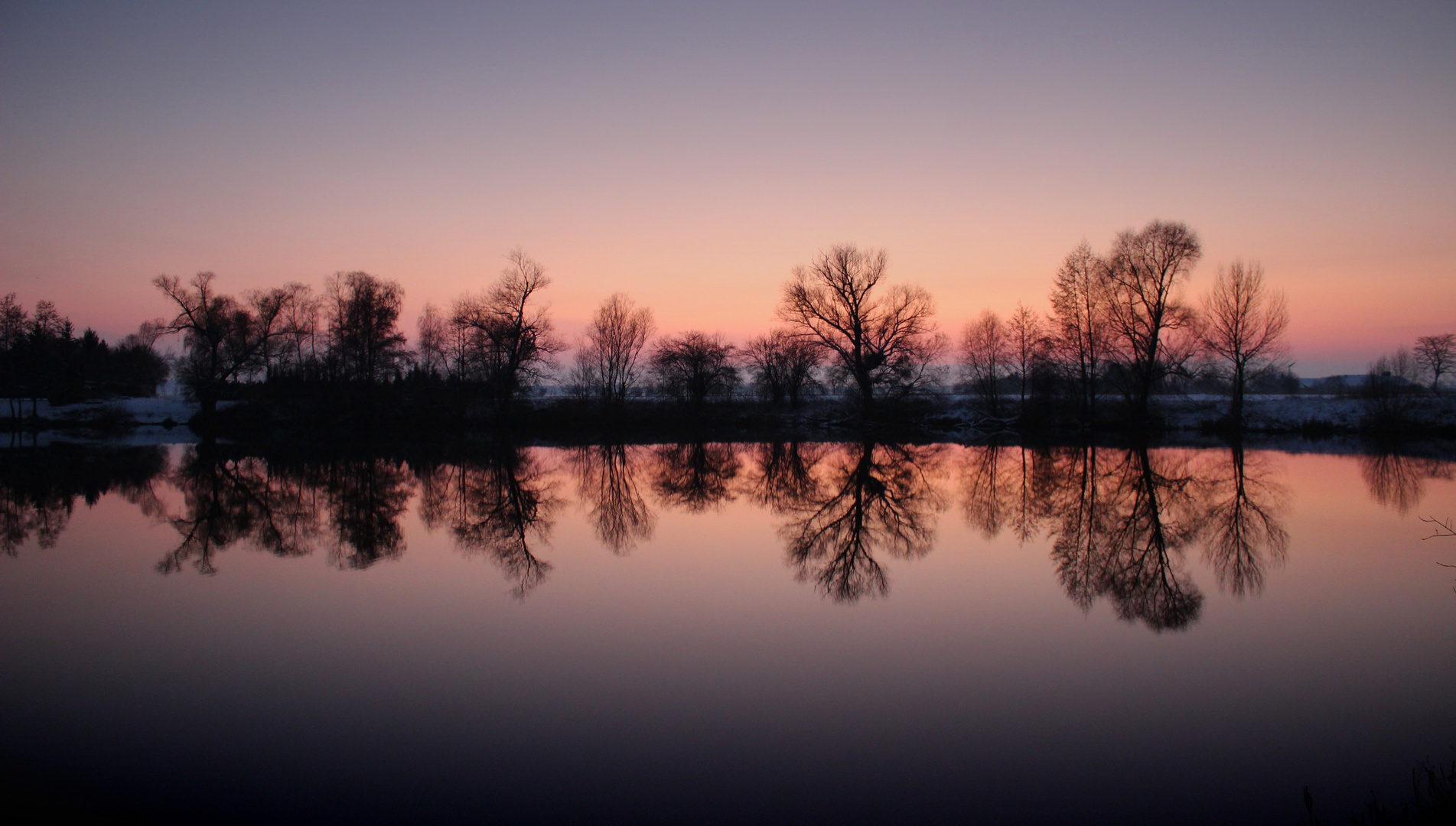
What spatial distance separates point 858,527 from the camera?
1116 centimetres

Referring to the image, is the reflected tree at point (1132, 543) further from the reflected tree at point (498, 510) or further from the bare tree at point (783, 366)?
the bare tree at point (783, 366)

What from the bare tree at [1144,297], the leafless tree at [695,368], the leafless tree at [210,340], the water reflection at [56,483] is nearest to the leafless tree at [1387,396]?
the bare tree at [1144,297]

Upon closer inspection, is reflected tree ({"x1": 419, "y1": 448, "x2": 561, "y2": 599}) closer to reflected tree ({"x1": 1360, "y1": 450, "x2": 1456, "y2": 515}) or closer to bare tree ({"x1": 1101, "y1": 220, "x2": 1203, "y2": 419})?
reflected tree ({"x1": 1360, "y1": 450, "x2": 1456, "y2": 515})

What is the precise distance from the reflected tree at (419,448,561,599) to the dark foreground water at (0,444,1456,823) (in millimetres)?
147

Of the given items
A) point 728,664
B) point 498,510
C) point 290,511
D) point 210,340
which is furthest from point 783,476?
point 210,340

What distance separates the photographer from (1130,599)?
23.8ft

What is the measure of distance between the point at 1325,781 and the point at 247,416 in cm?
5111

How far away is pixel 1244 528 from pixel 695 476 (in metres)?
11.8

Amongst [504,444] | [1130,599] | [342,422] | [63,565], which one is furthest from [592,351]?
[1130,599]

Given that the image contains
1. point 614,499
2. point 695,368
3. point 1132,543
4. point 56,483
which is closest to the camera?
point 1132,543

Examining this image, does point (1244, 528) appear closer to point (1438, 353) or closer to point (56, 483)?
point (56, 483)

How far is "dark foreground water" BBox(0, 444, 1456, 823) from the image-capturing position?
3826mm

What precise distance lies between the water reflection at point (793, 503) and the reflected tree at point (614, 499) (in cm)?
7

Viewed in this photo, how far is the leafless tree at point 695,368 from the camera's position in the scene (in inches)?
1837
